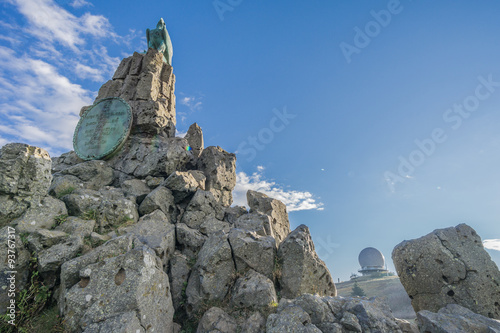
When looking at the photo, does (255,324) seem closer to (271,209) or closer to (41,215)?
(271,209)

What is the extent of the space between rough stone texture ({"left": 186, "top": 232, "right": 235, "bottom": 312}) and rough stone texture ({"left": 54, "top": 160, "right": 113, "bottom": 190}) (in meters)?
8.92

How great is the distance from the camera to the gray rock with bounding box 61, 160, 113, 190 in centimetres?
1502

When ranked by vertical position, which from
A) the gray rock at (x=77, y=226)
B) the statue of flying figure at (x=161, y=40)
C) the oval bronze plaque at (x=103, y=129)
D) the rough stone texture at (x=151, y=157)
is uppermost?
the statue of flying figure at (x=161, y=40)

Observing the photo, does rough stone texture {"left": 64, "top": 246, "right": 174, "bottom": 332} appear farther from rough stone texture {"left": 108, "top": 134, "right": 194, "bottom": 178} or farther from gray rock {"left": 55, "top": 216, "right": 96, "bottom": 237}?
rough stone texture {"left": 108, "top": 134, "right": 194, "bottom": 178}

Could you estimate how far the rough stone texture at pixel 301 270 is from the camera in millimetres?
9227

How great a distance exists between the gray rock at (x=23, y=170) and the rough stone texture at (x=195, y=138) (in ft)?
33.7

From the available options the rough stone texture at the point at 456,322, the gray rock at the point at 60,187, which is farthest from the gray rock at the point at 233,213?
the rough stone texture at the point at 456,322

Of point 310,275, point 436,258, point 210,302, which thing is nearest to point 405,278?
point 436,258

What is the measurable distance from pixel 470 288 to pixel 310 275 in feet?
16.3

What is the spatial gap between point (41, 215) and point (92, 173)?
6.11 meters

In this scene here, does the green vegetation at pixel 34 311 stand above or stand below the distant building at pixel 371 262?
below

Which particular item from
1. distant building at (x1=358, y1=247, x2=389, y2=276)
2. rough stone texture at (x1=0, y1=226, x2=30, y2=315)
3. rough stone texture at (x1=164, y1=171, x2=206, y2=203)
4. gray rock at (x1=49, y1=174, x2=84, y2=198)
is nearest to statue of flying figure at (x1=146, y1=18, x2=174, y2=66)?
rough stone texture at (x1=164, y1=171, x2=206, y2=203)

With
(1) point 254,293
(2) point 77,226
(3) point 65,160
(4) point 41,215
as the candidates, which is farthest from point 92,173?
(1) point 254,293

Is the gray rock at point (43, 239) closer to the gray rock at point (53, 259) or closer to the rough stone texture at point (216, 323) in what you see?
the gray rock at point (53, 259)
